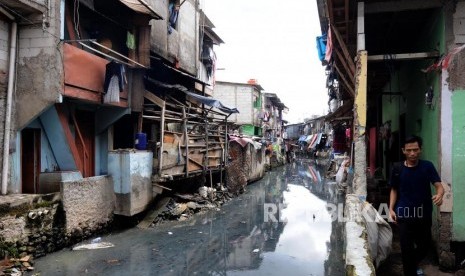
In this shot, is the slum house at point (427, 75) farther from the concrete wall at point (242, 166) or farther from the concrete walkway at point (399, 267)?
the concrete wall at point (242, 166)

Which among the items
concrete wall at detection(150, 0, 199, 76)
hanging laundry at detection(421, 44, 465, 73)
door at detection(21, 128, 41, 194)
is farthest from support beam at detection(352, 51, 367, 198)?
concrete wall at detection(150, 0, 199, 76)

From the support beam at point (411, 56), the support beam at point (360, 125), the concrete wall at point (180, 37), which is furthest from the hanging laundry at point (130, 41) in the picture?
the support beam at point (411, 56)

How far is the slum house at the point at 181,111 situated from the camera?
11453 mm

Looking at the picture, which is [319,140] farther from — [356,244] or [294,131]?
[356,244]

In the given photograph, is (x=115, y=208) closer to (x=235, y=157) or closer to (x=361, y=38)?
(x=361, y=38)

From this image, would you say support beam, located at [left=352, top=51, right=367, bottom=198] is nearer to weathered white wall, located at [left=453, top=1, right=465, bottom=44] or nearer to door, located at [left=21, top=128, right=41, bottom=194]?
weathered white wall, located at [left=453, top=1, right=465, bottom=44]

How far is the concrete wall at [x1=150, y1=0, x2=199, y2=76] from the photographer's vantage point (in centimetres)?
1280

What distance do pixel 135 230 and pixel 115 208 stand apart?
2.61ft

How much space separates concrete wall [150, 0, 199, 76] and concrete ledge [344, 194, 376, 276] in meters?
9.15

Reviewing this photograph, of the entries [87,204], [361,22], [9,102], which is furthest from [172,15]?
[361,22]

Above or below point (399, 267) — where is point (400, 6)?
above

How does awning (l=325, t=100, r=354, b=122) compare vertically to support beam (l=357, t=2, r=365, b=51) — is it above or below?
below

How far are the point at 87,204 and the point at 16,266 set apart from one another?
2263 millimetres

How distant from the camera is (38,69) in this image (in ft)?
25.6
